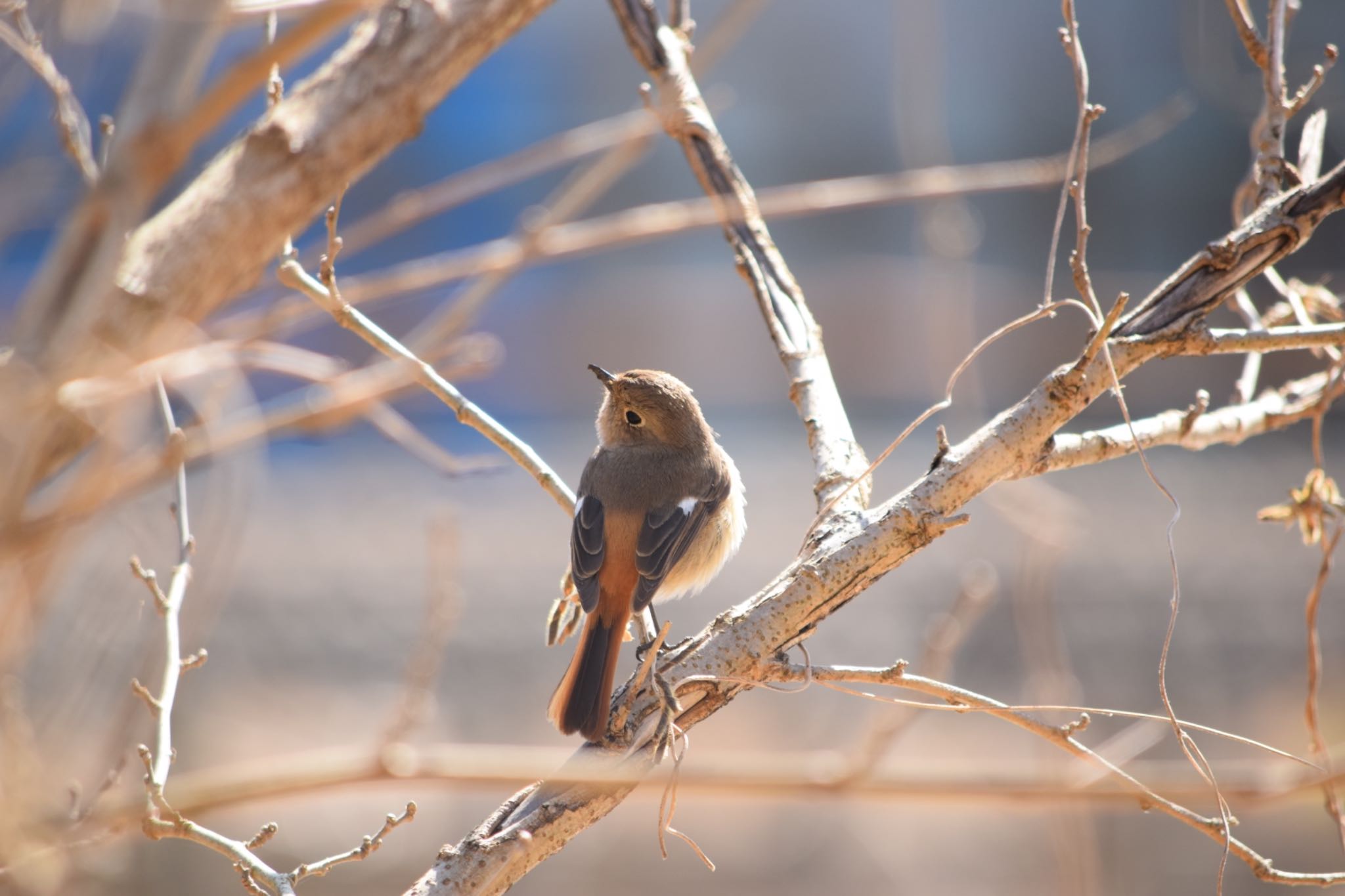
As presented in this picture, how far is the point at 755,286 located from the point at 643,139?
3.71 feet

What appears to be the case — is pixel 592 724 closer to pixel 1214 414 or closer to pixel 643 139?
pixel 643 139

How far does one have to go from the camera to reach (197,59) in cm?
80

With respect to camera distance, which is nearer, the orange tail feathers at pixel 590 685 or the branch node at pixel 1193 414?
the branch node at pixel 1193 414

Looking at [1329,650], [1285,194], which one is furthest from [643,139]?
[1329,650]

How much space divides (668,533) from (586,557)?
39 cm

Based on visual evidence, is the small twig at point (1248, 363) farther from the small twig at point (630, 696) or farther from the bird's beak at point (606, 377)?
the bird's beak at point (606, 377)

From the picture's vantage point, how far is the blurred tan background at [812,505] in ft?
20.2

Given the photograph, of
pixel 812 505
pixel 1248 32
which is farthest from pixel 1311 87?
pixel 812 505

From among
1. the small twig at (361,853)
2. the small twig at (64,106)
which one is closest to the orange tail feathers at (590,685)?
the small twig at (361,853)

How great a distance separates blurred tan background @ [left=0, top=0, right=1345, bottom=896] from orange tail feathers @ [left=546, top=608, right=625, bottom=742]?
0.47 metres

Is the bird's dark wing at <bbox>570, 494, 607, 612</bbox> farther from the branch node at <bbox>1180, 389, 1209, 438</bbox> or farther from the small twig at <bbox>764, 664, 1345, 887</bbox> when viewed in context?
the branch node at <bbox>1180, 389, 1209, 438</bbox>

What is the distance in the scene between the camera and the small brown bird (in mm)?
2979

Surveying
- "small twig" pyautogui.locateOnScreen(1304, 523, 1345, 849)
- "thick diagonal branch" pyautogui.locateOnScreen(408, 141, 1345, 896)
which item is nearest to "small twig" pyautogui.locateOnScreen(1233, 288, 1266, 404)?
"small twig" pyautogui.locateOnScreen(1304, 523, 1345, 849)

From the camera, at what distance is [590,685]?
2.61m
